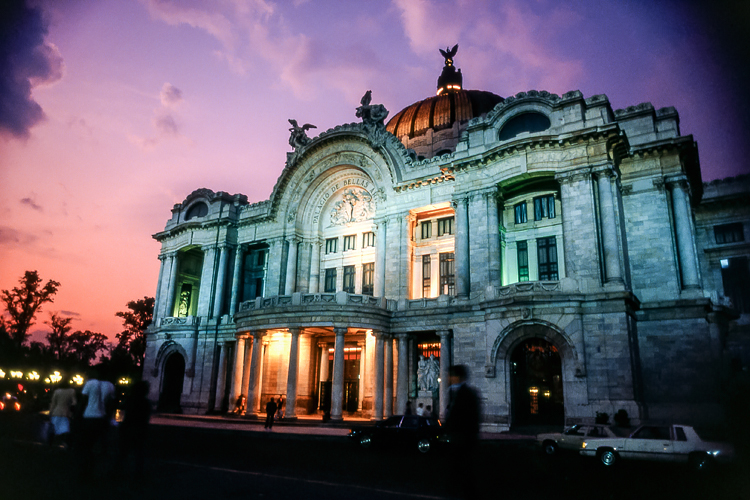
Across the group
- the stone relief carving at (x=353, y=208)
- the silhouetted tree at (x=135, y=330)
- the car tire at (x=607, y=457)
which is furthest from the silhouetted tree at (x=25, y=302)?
the car tire at (x=607, y=457)

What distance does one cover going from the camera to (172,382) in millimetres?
43406

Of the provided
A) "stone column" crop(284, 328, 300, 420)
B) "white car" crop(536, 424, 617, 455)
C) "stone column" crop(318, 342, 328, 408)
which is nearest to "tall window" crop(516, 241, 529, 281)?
"white car" crop(536, 424, 617, 455)

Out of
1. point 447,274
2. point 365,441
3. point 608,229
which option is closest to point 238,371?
point 447,274

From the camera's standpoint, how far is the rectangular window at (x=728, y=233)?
3447 centimetres

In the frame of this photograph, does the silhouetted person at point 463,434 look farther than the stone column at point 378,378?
No

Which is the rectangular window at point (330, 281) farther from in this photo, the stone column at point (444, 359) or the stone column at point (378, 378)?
the stone column at point (444, 359)

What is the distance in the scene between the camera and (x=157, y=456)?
1323 cm

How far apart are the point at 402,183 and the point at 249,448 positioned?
2171 centimetres

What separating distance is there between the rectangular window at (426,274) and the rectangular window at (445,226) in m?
1.94

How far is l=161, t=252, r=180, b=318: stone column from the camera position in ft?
143

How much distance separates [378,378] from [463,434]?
23.7 m

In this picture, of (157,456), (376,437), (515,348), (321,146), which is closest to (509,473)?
(376,437)

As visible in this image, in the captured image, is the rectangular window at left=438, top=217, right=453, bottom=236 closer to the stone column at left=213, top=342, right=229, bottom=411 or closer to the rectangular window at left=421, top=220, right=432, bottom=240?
the rectangular window at left=421, top=220, right=432, bottom=240

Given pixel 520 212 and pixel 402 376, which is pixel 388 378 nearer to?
pixel 402 376
